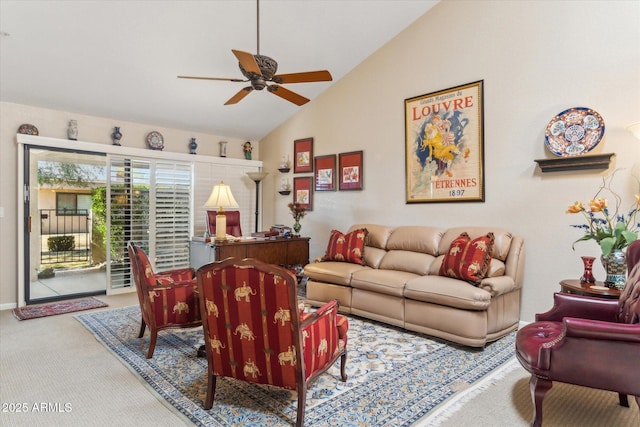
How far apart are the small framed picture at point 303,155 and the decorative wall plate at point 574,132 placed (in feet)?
11.0

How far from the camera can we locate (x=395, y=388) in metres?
2.40

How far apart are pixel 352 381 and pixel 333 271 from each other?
175cm

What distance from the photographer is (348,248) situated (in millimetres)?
4492

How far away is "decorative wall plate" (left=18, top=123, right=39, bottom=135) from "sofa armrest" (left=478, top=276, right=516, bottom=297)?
5.42 metres

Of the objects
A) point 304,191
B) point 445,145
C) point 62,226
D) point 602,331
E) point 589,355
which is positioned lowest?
point 589,355

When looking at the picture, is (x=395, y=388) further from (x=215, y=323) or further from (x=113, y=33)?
(x=113, y=33)

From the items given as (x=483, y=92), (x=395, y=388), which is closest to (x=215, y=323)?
(x=395, y=388)

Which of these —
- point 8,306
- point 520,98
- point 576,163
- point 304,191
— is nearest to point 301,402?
point 576,163

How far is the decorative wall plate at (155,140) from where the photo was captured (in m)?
5.46

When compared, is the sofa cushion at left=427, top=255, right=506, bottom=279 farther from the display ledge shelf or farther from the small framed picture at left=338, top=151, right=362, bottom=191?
the small framed picture at left=338, top=151, right=362, bottom=191

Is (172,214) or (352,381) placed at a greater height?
(172,214)

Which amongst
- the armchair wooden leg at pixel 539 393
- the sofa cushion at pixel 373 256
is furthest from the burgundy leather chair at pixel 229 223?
the armchair wooden leg at pixel 539 393

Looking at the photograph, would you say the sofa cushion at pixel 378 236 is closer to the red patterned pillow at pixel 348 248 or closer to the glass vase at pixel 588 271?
the red patterned pillow at pixel 348 248

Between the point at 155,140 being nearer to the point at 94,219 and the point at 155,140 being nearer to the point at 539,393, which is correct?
the point at 94,219
